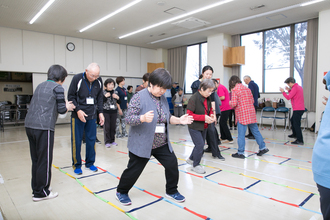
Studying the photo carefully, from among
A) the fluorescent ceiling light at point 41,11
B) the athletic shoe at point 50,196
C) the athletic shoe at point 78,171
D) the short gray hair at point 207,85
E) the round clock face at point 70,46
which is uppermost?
the fluorescent ceiling light at point 41,11

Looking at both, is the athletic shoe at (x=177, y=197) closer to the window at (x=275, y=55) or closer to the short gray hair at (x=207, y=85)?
the short gray hair at (x=207, y=85)

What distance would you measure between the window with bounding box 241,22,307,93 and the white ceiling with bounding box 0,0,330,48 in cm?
34

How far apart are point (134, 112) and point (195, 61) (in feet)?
30.0

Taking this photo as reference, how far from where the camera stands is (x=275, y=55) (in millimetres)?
8000

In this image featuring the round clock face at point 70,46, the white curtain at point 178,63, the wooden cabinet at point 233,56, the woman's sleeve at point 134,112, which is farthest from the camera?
the white curtain at point 178,63

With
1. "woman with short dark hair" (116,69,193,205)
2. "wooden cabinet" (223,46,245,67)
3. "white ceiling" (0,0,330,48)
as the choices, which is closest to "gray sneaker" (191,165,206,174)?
"woman with short dark hair" (116,69,193,205)

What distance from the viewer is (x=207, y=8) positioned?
20.3 feet

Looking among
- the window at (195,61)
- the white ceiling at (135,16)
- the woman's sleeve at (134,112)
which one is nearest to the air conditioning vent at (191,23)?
the white ceiling at (135,16)

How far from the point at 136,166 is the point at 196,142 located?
4.02 feet

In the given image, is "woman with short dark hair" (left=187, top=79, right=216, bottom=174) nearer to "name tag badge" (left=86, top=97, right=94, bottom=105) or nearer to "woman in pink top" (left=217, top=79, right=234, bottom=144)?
"name tag badge" (left=86, top=97, right=94, bottom=105)

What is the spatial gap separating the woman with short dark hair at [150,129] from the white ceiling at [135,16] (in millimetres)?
4549

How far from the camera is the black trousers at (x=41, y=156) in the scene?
2156 mm

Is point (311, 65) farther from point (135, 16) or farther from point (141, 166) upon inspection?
point (141, 166)

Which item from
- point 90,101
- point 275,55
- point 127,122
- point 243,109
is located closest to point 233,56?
point 275,55
